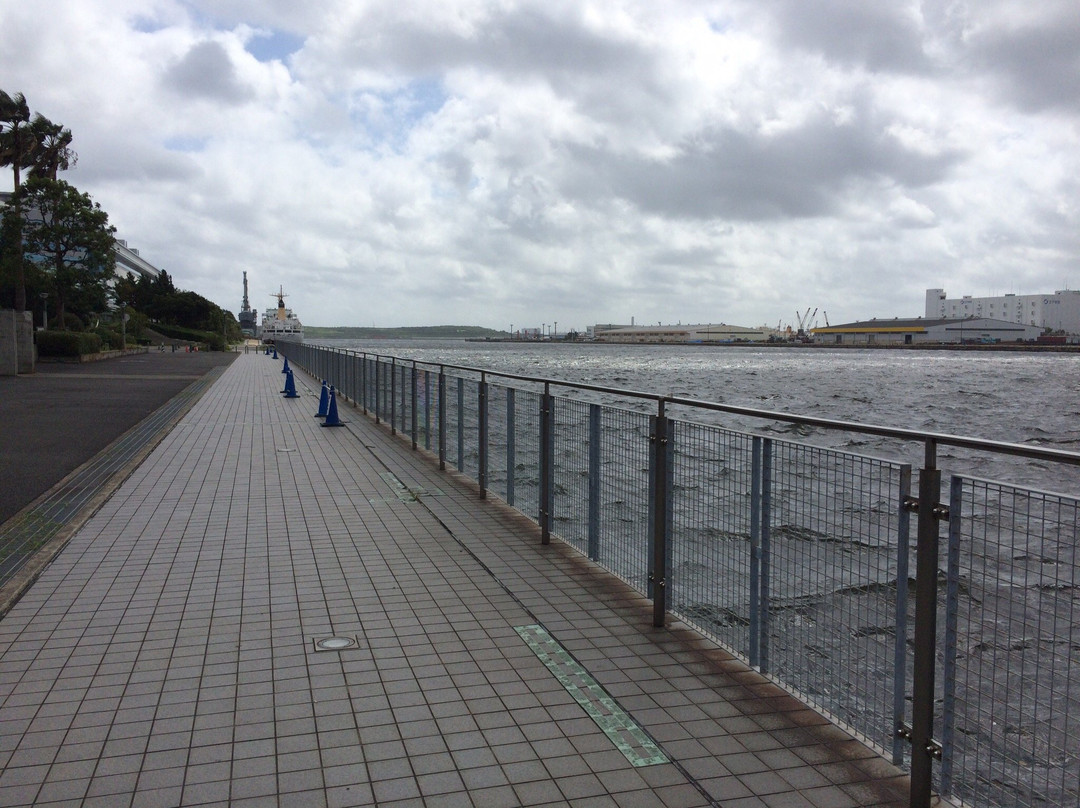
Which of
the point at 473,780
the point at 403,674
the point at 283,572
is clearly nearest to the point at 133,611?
the point at 283,572

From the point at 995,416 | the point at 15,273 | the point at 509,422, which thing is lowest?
the point at 995,416

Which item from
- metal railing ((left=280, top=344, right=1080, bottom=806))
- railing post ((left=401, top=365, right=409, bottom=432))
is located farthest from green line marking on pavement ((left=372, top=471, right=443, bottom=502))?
railing post ((left=401, top=365, right=409, bottom=432))

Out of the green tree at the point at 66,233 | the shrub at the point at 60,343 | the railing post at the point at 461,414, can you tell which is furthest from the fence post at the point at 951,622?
the green tree at the point at 66,233

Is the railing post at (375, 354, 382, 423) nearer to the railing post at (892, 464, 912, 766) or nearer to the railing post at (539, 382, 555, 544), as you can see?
the railing post at (539, 382, 555, 544)

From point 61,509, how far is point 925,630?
8.05m

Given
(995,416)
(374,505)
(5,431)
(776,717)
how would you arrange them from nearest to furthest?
(776,717), (374,505), (5,431), (995,416)

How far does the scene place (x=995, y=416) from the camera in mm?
42906

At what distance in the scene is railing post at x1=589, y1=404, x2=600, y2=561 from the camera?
6516 mm

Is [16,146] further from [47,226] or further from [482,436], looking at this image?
[482,436]

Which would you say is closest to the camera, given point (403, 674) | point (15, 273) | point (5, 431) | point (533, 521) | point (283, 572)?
point (403, 674)

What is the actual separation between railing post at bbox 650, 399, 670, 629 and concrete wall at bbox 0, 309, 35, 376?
29.8 m

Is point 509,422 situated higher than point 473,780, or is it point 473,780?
point 509,422

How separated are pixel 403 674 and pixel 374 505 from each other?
14.9 ft

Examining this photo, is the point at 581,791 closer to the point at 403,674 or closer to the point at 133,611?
the point at 403,674
